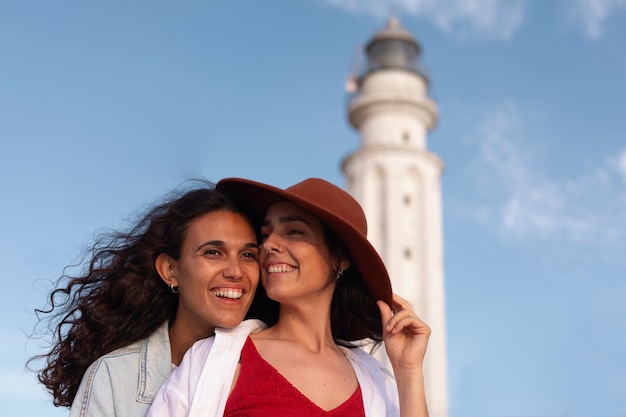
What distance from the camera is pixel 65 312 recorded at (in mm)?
4426

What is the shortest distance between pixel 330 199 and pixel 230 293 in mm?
648

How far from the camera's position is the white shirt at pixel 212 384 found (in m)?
3.42

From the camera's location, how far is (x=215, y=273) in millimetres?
3918

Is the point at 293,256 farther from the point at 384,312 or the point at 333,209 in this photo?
the point at 384,312

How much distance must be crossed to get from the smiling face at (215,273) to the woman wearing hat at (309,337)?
0.10m

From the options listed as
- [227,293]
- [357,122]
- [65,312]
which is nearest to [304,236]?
[227,293]

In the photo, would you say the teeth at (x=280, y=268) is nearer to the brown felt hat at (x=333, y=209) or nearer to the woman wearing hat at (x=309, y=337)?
the woman wearing hat at (x=309, y=337)

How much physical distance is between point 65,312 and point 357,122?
26683 mm

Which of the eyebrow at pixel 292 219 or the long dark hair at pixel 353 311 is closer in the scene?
the eyebrow at pixel 292 219

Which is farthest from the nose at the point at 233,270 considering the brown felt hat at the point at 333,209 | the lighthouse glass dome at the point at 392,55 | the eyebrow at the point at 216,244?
the lighthouse glass dome at the point at 392,55

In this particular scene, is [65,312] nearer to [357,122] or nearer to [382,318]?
[382,318]

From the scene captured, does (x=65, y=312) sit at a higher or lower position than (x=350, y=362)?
higher

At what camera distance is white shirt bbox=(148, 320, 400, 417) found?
342 cm

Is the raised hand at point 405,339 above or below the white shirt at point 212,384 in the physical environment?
above
